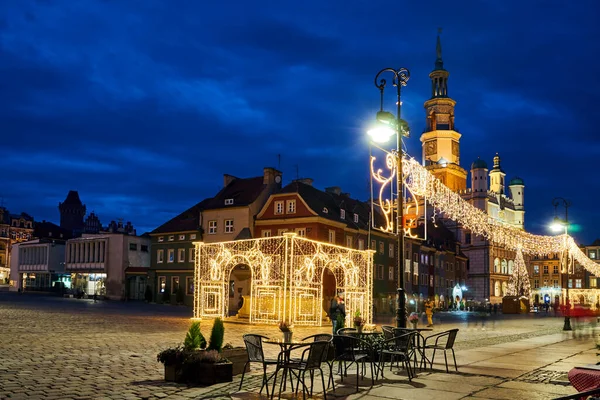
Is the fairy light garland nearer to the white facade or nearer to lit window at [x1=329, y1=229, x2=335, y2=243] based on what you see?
lit window at [x1=329, y1=229, x2=335, y2=243]

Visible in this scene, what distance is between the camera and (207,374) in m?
11.1

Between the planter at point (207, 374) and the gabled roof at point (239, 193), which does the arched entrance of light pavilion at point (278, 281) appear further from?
the gabled roof at point (239, 193)

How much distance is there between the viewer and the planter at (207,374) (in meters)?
11.1

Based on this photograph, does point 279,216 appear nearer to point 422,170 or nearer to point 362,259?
point 362,259

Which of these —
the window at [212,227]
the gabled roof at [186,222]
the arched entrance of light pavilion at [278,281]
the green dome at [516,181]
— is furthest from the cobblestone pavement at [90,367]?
the green dome at [516,181]

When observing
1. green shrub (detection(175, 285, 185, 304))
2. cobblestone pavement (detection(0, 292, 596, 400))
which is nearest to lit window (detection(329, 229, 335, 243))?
green shrub (detection(175, 285, 185, 304))

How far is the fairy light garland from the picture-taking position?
21.7 meters

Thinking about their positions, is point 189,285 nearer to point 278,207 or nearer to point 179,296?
point 179,296

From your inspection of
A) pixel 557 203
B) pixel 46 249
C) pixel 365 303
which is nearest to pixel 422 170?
pixel 365 303

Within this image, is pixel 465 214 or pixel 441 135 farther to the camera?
pixel 441 135

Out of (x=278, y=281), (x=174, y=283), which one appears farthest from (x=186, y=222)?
(x=278, y=281)

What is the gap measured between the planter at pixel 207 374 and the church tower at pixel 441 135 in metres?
101

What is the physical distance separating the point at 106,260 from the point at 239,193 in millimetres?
21131

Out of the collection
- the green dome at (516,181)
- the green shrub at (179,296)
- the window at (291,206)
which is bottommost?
the green shrub at (179,296)
